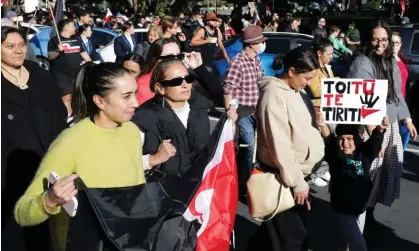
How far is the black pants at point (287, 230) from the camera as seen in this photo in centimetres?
390

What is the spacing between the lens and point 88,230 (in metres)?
2.45

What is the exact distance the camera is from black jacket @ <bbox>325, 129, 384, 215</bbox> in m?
4.14

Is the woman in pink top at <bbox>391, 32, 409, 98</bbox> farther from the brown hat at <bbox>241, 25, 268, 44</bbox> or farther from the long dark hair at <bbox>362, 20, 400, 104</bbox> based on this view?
the brown hat at <bbox>241, 25, 268, 44</bbox>

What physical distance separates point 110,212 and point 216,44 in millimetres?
9525

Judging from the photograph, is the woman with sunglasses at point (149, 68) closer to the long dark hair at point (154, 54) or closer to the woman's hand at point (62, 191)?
the long dark hair at point (154, 54)

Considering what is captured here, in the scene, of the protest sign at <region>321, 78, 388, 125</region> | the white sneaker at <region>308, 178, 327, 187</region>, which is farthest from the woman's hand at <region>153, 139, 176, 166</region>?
the white sneaker at <region>308, 178, 327, 187</region>

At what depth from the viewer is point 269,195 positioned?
381cm

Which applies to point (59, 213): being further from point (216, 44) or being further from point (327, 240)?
point (216, 44)

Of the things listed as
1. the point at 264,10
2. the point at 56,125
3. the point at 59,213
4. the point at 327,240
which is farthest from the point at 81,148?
the point at 264,10

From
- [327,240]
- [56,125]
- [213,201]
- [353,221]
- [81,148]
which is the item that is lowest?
[327,240]

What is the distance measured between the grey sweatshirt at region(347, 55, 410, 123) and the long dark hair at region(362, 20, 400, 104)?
3 centimetres

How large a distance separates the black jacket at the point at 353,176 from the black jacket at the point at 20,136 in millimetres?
1874

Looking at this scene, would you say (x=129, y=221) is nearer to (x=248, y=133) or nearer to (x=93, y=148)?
(x=93, y=148)

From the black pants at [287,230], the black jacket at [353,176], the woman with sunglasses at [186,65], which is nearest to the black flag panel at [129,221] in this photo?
the black pants at [287,230]
